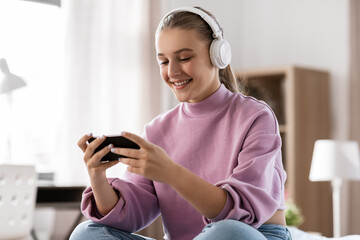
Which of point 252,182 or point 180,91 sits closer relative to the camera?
point 252,182

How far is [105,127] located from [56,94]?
38cm

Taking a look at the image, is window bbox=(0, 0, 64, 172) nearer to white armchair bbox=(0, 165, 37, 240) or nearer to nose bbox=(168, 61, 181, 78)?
white armchair bbox=(0, 165, 37, 240)

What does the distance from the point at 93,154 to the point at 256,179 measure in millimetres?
381

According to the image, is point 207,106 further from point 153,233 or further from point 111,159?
point 153,233

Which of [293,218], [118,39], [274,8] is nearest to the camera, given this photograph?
[293,218]

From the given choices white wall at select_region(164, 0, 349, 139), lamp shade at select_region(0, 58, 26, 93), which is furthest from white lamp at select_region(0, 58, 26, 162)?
white wall at select_region(164, 0, 349, 139)

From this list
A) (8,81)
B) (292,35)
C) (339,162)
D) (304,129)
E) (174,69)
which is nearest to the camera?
(174,69)

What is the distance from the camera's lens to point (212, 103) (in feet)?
5.07

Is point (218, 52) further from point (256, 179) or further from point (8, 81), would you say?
point (8, 81)

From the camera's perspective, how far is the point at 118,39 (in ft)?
12.4

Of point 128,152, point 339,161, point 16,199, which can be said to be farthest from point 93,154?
point 339,161


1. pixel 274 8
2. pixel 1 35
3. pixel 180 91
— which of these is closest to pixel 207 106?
pixel 180 91

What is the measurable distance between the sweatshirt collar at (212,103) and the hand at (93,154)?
342 mm

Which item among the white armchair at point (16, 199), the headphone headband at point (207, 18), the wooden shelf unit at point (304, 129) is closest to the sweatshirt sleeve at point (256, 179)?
the headphone headband at point (207, 18)
